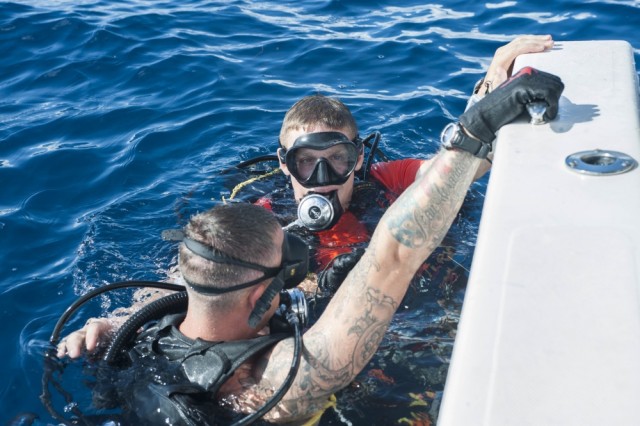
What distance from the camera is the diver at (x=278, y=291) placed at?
2457 mm

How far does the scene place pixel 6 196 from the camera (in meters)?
5.68

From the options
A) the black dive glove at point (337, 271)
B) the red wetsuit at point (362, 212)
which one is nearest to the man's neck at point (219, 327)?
the black dive glove at point (337, 271)

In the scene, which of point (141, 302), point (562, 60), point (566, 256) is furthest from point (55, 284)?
point (566, 256)

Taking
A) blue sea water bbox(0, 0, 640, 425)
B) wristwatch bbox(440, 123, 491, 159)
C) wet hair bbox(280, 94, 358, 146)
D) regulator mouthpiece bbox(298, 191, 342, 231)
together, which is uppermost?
wristwatch bbox(440, 123, 491, 159)

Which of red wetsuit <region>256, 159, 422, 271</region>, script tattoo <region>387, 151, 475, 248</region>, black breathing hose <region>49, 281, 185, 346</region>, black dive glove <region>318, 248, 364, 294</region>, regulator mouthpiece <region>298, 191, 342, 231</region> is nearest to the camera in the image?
script tattoo <region>387, 151, 475, 248</region>

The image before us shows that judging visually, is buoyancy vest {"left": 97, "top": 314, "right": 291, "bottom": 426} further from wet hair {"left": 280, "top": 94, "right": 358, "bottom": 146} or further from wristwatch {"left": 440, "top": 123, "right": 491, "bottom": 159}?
wet hair {"left": 280, "top": 94, "right": 358, "bottom": 146}

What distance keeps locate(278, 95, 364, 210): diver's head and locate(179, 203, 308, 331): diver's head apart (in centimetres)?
133

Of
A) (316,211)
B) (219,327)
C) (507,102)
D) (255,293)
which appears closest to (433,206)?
(507,102)

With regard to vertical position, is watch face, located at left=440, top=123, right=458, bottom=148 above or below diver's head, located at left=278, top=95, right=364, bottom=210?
above

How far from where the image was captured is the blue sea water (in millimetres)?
3904

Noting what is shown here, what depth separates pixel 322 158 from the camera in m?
4.19

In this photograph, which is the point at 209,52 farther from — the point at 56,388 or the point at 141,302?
the point at 56,388

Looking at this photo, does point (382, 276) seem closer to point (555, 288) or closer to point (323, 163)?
point (555, 288)

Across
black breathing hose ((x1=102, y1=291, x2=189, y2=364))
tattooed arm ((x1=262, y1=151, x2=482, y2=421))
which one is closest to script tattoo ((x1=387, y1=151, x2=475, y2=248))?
tattooed arm ((x1=262, y1=151, x2=482, y2=421))
